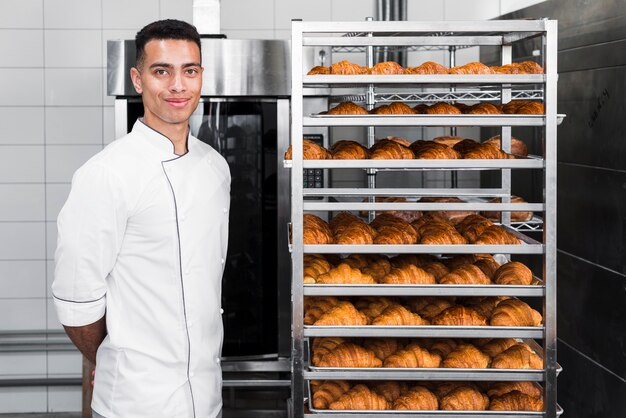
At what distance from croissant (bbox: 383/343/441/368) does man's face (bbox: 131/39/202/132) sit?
836 millimetres

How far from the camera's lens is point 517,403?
7.58ft

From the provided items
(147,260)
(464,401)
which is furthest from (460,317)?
(147,260)

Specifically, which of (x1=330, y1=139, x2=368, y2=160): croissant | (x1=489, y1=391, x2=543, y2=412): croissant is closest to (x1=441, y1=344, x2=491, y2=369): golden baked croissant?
(x1=489, y1=391, x2=543, y2=412): croissant

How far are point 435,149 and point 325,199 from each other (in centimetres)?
135

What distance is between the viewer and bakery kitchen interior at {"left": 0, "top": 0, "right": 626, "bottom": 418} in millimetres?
2268

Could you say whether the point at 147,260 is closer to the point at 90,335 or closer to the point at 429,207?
the point at 90,335

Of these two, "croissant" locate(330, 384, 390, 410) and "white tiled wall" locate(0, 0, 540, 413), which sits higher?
"white tiled wall" locate(0, 0, 540, 413)

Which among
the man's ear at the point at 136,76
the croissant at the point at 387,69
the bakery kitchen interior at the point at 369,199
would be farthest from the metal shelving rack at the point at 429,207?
the man's ear at the point at 136,76

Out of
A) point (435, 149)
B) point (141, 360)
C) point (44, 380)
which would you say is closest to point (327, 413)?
point (141, 360)

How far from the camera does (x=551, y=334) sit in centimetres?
228

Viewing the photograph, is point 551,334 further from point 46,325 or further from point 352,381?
point 46,325

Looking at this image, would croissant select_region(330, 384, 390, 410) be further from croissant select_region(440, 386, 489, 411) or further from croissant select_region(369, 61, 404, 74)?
croissant select_region(369, 61, 404, 74)

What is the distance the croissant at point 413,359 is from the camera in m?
2.30

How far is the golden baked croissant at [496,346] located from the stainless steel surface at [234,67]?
148 cm
